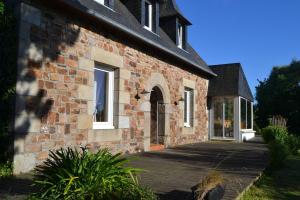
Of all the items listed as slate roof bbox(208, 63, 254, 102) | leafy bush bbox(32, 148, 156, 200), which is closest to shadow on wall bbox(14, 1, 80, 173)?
leafy bush bbox(32, 148, 156, 200)

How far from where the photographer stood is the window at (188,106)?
14.1 m

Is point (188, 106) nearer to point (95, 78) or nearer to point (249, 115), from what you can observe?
point (249, 115)

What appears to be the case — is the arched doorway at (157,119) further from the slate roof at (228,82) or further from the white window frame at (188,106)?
the slate roof at (228,82)

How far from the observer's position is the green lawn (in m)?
5.27

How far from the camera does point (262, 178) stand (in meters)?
6.81

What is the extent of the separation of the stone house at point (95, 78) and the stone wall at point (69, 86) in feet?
0.06

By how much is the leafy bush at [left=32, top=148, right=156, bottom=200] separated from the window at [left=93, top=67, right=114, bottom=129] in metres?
4.80

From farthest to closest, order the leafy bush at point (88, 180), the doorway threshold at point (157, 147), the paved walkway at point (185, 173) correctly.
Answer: the doorway threshold at point (157, 147), the paved walkway at point (185, 173), the leafy bush at point (88, 180)

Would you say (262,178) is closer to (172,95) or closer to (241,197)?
(241,197)

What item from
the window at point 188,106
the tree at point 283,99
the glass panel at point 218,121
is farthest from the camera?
the tree at point 283,99

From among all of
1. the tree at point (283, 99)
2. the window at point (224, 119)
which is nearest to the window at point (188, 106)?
the window at point (224, 119)

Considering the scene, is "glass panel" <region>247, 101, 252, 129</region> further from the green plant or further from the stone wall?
the green plant

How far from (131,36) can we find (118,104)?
1.94 m

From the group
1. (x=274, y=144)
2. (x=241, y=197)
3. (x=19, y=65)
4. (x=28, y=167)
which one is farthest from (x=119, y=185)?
(x=274, y=144)
